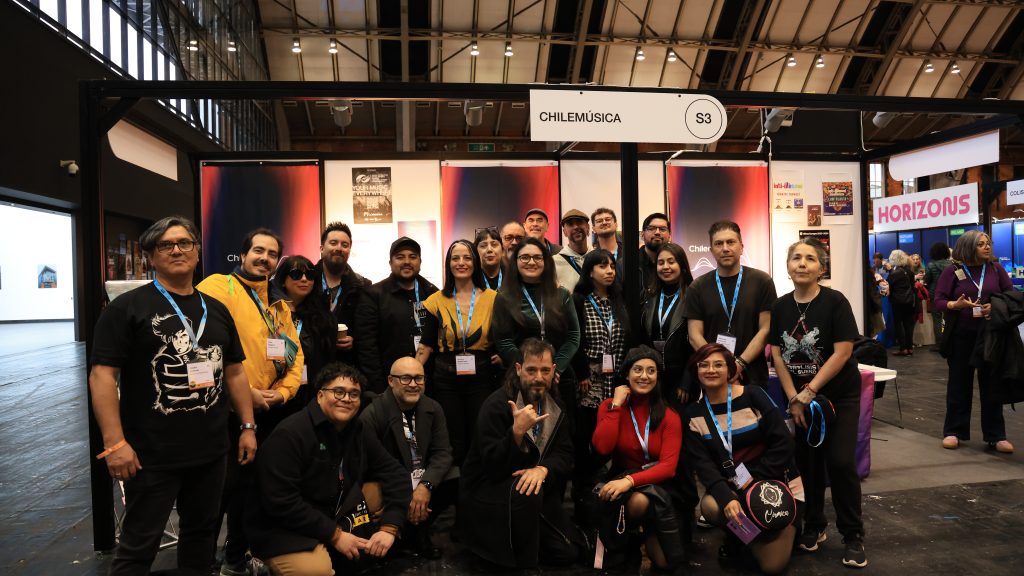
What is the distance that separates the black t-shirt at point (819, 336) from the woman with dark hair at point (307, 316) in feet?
7.18

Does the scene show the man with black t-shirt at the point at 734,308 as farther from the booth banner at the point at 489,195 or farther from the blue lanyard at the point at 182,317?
the booth banner at the point at 489,195

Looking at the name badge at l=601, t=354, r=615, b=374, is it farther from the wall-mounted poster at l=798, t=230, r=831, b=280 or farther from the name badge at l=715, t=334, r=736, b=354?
the wall-mounted poster at l=798, t=230, r=831, b=280

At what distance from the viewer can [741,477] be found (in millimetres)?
2613

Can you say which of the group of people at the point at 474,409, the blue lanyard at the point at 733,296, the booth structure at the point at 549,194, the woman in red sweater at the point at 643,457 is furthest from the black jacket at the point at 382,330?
the booth structure at the point at 549,194

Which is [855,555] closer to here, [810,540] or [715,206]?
[810,540]

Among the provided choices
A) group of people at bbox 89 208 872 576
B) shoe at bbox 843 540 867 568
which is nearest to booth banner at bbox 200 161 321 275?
group of people at bbox 89 208 872 576

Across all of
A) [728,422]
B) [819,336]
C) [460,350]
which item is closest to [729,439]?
[728,422]

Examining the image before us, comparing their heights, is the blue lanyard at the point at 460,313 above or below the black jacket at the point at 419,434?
above

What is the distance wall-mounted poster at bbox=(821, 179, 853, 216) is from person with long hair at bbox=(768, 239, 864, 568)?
4.32m

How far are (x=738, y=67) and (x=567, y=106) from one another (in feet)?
47.6

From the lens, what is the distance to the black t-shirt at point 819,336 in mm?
2680

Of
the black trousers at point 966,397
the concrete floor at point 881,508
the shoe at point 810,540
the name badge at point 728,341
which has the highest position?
the name badge at point 728,341

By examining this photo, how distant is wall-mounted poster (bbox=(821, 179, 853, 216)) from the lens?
6.55m

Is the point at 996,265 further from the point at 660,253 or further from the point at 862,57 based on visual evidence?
the point at 862,57
